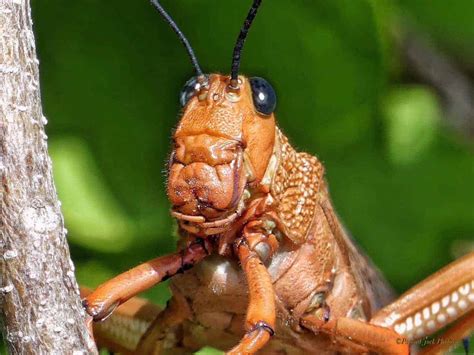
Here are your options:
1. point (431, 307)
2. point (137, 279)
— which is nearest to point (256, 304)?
point (137, 279)

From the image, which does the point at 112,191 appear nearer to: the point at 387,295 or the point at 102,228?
the point at 102,228

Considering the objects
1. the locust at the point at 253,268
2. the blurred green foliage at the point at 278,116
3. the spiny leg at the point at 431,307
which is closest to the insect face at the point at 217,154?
the locust at the point at 253,268

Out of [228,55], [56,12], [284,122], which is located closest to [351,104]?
[284,122]

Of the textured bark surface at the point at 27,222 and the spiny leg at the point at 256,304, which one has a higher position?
the textured bark surface at the point at 27,222

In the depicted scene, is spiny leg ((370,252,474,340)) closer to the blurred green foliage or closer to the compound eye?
the compound eye

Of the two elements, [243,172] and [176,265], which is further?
[176,265]

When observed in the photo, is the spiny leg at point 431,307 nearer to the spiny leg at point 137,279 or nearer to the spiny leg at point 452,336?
the spiny leg at point 452,336

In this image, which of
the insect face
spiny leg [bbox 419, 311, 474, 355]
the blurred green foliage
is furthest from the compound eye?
the blurred green foliage
